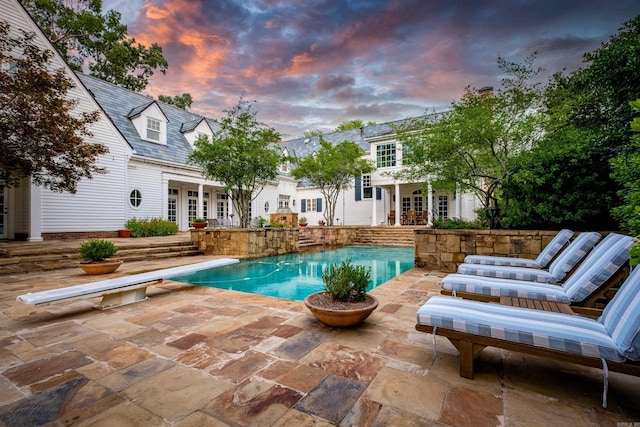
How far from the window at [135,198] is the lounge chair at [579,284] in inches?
512

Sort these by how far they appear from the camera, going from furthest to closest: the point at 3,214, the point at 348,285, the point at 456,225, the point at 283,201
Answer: the point at 283,201 → the point at 3,214 → the point at 456,225 → the point at 348,285

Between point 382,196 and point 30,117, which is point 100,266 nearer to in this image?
point 30,117

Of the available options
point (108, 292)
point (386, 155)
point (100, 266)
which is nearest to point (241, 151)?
point (100, 266)

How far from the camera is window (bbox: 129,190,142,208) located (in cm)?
1174

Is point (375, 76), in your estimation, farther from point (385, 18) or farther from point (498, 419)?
point (498, 419)

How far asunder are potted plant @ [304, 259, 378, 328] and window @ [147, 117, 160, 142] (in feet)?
45.0

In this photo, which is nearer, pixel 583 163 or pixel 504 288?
pixel 504 288

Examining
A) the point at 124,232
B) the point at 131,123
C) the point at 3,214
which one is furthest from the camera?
the point at 131,123

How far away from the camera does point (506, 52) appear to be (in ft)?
A: 19.9

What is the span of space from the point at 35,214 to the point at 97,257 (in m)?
5.56

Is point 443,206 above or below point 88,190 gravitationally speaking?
below

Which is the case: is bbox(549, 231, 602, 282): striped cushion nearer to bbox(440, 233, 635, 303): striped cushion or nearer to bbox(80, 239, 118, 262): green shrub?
bbox(440, 233, 635, 303): striped cushion

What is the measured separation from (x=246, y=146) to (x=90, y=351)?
7.78 m

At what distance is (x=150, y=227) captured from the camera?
1171 cm
